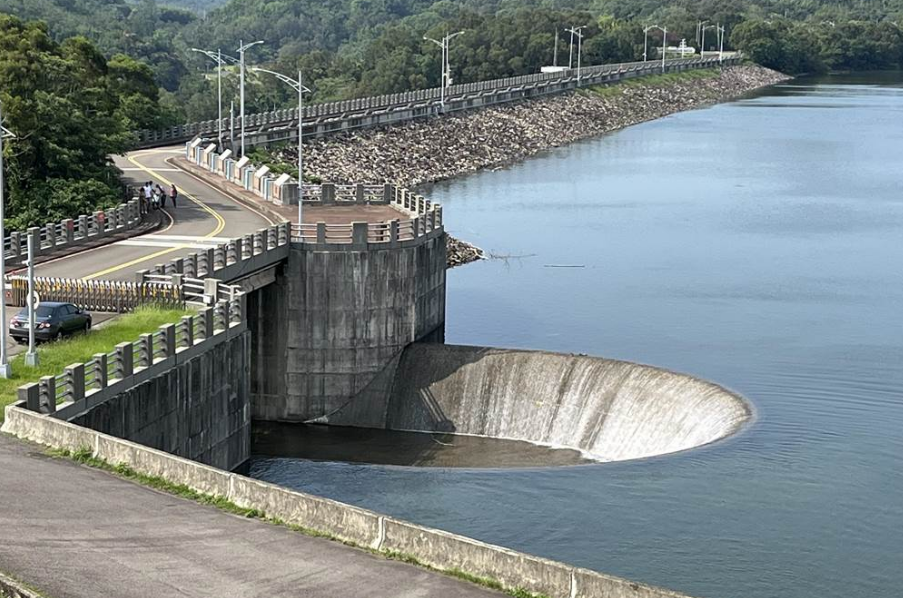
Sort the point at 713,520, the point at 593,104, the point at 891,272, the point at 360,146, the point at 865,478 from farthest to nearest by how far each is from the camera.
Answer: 1. the point at 593,104
2. the point at 360,146
3. the point at 891,272
4. the point at 865,478
5. the point at 713,520

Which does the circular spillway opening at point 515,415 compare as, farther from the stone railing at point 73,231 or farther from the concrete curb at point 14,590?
the concrete curb at point 14,590

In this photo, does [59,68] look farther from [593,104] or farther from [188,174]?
[593,104]

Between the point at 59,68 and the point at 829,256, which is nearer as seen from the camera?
the point at 59,68

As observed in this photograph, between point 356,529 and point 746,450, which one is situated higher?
point 356,529

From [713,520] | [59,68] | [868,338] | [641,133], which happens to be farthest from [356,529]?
[641,133]

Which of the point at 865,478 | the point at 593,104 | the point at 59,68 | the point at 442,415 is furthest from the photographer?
the point at 593,104

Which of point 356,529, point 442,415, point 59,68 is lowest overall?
point 442,415

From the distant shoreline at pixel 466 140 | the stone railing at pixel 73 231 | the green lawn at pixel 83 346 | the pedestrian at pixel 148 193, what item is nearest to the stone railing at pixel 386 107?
the distant shoreline at pixel 466 140
